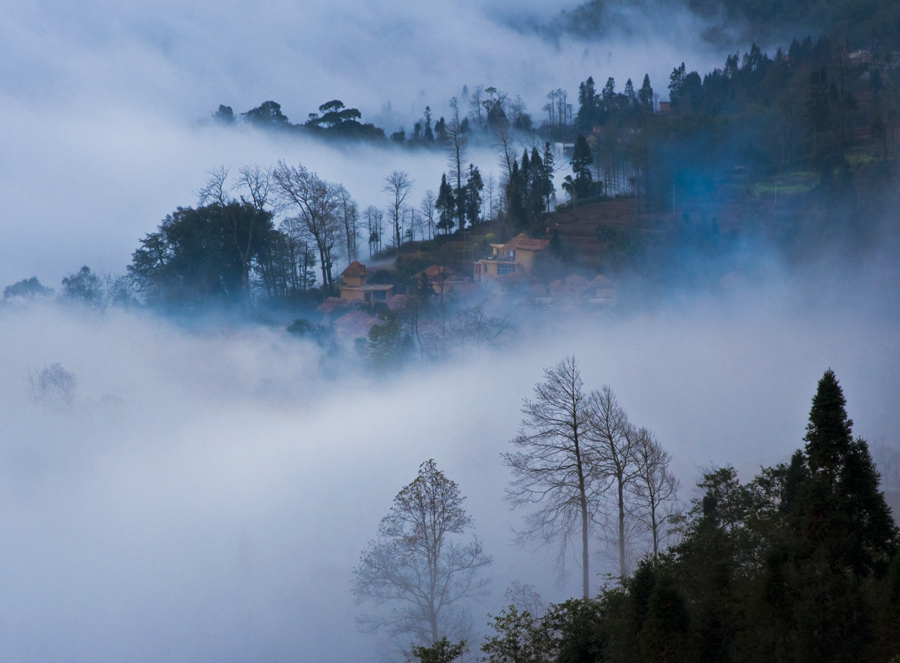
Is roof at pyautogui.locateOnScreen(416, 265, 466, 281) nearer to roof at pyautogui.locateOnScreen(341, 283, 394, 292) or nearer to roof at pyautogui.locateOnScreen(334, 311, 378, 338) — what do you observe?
roof at pyautogui.locateOnScreen(341, 283, 394, 292)

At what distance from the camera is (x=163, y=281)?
102 ft

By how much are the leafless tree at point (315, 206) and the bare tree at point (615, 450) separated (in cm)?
1936

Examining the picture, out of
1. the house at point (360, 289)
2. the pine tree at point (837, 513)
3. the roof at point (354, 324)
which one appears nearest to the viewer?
the pine tree at point (837, 513)

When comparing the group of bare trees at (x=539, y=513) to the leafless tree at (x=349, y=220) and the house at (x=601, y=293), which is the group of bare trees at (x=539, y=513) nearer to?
the house at (x=601, y=293)

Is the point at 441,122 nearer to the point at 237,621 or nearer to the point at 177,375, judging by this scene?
the point at 177,375

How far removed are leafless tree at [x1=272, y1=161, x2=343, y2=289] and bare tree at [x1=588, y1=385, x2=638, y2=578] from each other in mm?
19363

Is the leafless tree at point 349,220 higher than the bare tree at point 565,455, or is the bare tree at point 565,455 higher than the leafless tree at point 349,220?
the leafless tree at point 349,220

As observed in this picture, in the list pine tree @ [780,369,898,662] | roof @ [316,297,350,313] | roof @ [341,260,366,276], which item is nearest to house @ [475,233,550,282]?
roof @ [341,260,366,276]

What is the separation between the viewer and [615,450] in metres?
13.5

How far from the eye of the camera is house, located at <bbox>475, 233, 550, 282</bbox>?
29516 mm

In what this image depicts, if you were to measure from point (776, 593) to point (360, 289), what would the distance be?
22.6 meters

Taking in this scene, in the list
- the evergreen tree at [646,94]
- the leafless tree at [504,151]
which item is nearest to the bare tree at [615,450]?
the leafless tree at [504,151]

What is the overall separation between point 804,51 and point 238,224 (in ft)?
139

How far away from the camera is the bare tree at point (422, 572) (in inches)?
581
